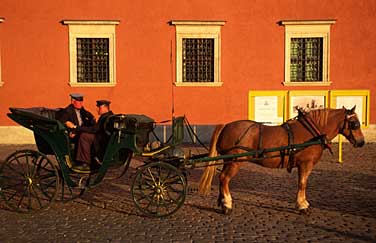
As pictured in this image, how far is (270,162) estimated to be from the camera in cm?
610

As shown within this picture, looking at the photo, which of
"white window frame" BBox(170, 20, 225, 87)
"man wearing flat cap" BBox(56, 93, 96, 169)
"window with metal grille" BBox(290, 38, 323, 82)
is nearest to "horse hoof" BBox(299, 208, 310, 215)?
"man wearing flat cap" BBox(56, 93, 96, 169)

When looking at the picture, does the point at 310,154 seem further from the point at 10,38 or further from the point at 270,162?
the point at 10,38

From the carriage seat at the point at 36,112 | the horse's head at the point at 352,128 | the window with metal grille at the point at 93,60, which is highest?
the window with metal grille at the point at 93,60

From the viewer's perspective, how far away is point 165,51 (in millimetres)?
14742

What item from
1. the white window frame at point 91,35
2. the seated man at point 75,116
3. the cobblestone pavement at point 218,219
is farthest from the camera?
the white window frame at point 91,35

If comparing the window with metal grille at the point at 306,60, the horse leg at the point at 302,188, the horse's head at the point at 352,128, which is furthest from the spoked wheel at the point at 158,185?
the window with metal grille at the point at 306,60

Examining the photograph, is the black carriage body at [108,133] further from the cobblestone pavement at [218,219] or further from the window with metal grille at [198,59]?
the window with metal grille at [198,59]

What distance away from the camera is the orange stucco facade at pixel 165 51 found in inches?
577

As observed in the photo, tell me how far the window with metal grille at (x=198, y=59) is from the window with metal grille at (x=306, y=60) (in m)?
3.02

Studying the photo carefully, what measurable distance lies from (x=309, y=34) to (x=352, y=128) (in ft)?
31.6

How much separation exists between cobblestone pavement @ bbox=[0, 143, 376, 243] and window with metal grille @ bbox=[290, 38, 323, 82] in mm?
7512

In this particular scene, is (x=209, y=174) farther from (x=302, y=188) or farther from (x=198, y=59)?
(x=198, y=59)

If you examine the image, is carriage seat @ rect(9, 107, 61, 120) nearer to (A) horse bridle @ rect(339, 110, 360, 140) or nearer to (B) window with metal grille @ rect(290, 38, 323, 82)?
(A) horse bridle @ rect(339, 110, 360, 140)

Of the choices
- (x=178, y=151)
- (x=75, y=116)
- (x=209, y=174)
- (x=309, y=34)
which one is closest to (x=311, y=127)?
(x=209, y=174)
